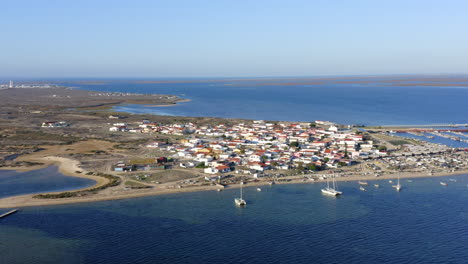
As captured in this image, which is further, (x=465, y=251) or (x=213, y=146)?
(x=213, y=146)

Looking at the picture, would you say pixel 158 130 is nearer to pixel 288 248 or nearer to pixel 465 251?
pixel 288 248

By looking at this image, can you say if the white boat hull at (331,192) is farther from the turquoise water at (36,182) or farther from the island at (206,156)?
the turquoise water at (36,182)

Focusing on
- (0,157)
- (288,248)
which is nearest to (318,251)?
(288,248)

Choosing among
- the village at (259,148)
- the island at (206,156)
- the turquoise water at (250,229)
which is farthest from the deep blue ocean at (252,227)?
the village at (259,148)

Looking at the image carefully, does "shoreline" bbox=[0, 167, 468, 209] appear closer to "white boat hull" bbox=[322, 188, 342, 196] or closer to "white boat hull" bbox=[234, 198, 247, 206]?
"white boat hull" bbox=[322, 188, 342, 196]

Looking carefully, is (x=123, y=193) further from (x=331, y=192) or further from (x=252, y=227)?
(x=331, y=192)
